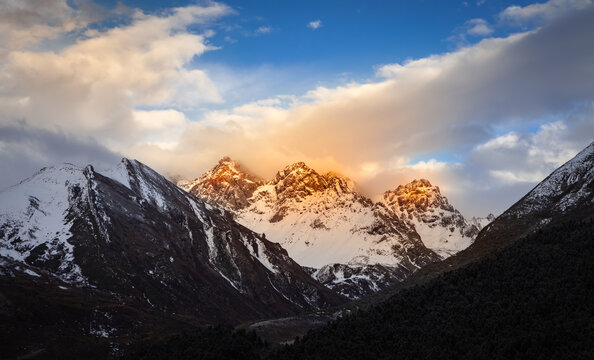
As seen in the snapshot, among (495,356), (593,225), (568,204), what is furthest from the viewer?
(568,204)

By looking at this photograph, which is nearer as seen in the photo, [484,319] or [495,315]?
[495,315]

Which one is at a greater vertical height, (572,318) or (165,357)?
(165,357)

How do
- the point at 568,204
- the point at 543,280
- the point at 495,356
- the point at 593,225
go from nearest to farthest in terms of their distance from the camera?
1. the point at 495,356
2. the point at 543,280
3. the point at 593,225
4. the point at 568,204

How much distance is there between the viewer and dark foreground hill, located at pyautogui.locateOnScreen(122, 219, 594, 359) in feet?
408

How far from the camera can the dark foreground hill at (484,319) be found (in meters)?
124

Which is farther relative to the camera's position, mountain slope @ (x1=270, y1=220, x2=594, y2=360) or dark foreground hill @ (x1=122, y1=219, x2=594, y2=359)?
dark foreground hill @ (x1=122, y1=219, x2=594, y2=359)

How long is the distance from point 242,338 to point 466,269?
222ft

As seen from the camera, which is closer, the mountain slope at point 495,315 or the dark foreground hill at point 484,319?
the mountain slope at point 495,315

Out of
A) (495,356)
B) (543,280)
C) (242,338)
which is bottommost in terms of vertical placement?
(495,356)

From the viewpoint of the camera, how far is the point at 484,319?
140 m

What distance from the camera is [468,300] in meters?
154

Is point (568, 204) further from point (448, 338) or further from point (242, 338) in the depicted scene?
point (242, 338)

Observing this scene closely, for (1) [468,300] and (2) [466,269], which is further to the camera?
(2) [466,269]

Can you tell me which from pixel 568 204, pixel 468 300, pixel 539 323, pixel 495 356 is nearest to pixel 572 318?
pixel 539 323
